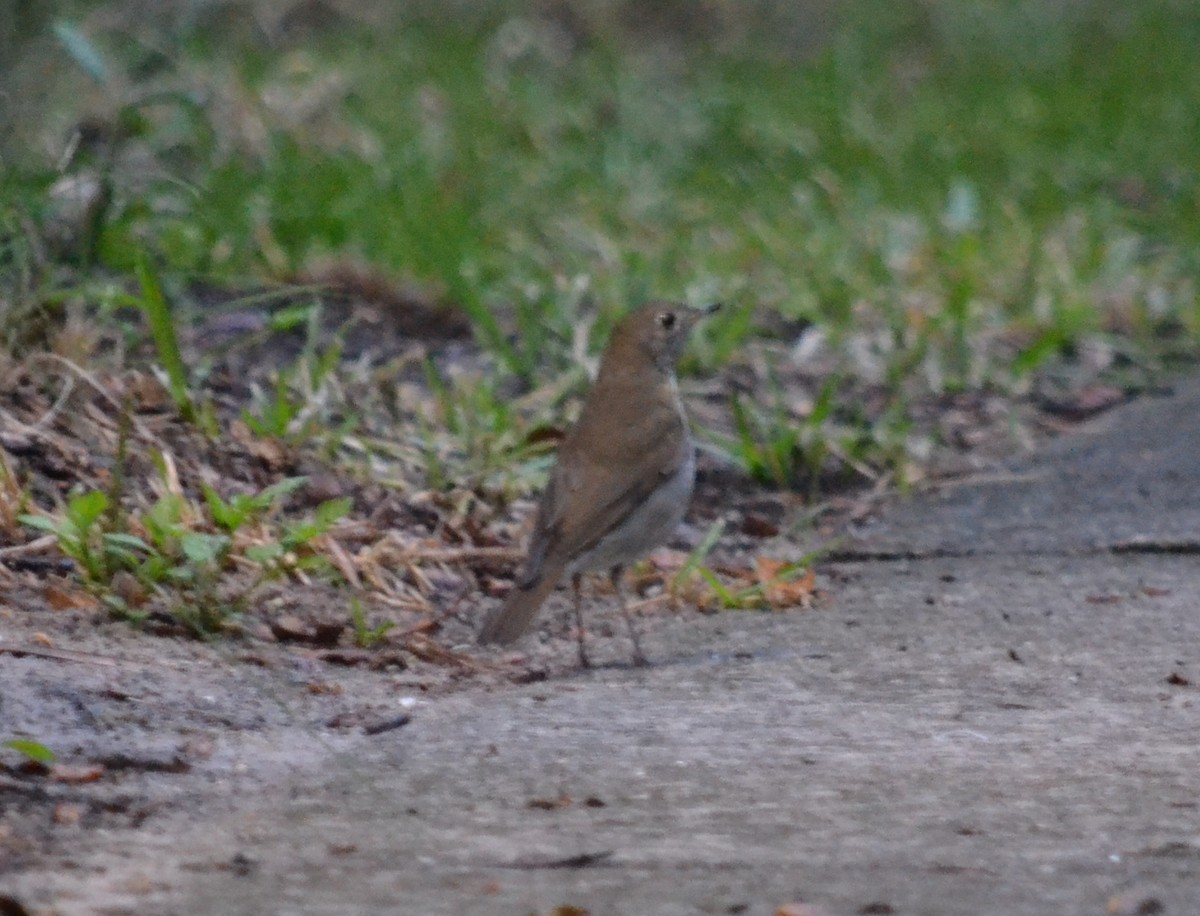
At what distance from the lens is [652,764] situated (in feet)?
10.6

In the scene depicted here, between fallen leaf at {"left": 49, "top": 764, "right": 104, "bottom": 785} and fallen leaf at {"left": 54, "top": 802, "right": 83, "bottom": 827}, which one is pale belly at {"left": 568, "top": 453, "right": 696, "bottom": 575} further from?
fallen leaf at {"left": 54, "top": 802, "right": 83, "bottom": 827}

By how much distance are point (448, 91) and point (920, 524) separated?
191 inches

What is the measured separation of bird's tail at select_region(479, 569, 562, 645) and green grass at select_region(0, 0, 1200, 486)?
3.07ft

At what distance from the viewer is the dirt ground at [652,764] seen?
8.61 feet

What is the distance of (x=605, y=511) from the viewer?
4406mm

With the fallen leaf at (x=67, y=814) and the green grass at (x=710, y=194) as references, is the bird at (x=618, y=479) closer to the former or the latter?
the green grass at (x=710, y=194)

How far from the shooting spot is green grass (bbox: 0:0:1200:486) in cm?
625

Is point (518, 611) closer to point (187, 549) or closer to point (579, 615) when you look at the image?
point (579, 615)

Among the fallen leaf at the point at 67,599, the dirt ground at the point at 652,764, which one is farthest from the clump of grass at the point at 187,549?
the dirt ground at the point at 652,764

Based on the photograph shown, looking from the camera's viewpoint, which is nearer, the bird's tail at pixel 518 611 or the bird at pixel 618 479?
the bird's tail at pixel 518 611

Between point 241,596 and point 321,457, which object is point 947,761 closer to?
point 241,596

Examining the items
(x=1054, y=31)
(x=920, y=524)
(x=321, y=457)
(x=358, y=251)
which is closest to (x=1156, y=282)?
(x=920, y=524)

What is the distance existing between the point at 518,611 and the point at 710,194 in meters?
4.41

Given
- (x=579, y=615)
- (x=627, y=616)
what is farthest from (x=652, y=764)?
(x=579, y=615)
